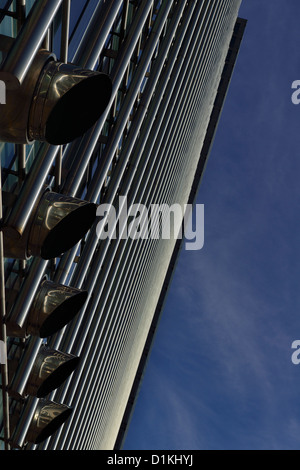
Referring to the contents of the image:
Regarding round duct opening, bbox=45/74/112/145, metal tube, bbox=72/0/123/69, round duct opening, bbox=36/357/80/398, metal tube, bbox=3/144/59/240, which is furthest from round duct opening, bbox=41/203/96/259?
round duct opening, bbox=36/357/80/398

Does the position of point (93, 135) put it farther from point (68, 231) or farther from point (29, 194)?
point (29, 194)

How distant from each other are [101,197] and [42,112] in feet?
48.1

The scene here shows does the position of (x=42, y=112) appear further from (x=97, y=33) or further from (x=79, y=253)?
(x=79, y=253)

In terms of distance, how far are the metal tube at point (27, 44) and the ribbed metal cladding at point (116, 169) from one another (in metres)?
2.95

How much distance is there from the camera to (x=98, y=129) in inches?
656

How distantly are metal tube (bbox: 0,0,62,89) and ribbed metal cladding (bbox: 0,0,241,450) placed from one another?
2953 mm

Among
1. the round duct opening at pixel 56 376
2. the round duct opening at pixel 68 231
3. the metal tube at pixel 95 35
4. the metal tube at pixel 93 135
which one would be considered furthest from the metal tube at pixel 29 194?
the round duct opening at pixel 56 376

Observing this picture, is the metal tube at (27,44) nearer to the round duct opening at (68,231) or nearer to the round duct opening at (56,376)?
the round duct opening at (68,231)

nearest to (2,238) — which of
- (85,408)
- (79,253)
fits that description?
(79,253)

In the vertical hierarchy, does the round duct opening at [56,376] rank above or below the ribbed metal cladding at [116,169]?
below

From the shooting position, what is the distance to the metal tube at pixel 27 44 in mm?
7668

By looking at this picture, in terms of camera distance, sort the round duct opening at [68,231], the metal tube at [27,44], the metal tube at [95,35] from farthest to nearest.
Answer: the metal tube at [95,35] < the round duct opening at [68,231] < the metal tube at [27,44]

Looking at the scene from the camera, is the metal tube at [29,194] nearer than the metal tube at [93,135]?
Yes
